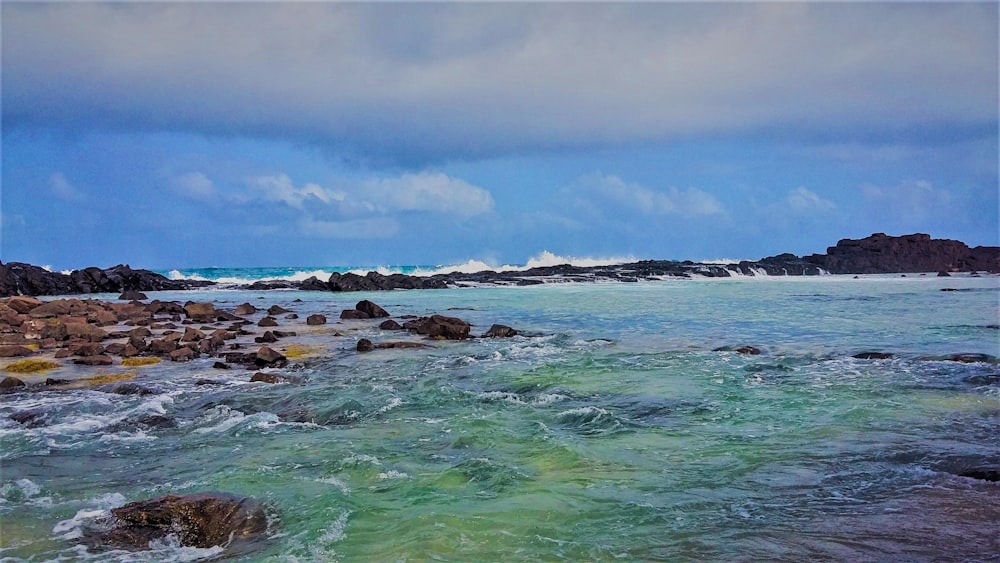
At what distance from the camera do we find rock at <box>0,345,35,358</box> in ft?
53.8

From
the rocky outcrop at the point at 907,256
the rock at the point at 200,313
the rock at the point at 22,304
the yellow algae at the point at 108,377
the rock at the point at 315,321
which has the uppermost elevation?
the rocky outcrop at the point at 907,256

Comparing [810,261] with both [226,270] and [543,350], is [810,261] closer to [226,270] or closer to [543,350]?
[543,350]

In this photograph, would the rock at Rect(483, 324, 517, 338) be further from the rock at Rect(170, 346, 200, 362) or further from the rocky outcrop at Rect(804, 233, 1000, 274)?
the rocky outcrop at Rect(804, 233, 1000, 274)

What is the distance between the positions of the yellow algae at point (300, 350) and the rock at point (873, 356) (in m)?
12.3

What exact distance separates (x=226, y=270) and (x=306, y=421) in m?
109

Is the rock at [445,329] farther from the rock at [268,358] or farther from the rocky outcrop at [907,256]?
the rocky outcrop at [907,256]

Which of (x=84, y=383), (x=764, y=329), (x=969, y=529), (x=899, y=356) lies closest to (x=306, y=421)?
(x=84, y=383)

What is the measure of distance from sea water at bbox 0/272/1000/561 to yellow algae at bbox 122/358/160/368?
1.91 feet

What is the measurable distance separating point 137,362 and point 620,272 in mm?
55053

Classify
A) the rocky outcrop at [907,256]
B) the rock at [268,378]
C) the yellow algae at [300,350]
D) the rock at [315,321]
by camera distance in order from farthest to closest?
the rocky outcrop at [907,256]
the rock at [315,321]
the yellow algae at [300,350]
the rock at [268,378]

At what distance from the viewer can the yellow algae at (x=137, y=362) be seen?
15238 mm

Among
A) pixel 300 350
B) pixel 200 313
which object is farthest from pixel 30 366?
pixel 200 313

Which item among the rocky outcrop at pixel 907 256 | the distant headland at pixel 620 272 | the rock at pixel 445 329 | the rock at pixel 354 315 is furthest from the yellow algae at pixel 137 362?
the rocky outcrop at pixel 907 256

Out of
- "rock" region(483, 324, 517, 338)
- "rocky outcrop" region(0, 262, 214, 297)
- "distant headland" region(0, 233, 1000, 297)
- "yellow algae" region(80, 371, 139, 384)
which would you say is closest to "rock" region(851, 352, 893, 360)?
"rock" region(483, 324, 517, 338)
